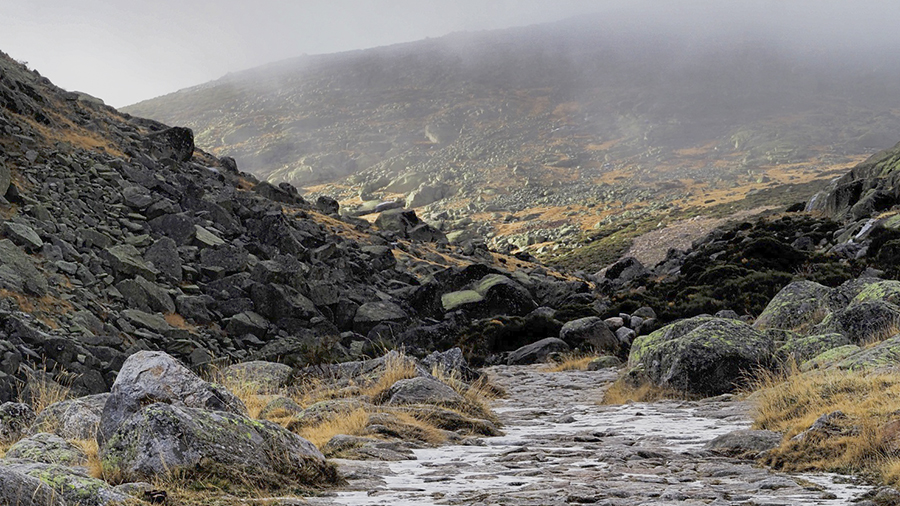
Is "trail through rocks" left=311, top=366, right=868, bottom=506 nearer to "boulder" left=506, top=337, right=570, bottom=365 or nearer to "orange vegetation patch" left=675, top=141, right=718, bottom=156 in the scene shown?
"boulder" left=506, top=337, right=570, bottom=365

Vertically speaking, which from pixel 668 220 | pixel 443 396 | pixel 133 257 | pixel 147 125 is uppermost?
pixel 147 125

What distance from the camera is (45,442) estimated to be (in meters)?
6.35

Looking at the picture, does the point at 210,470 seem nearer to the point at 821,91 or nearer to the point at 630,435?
the point at 630,435

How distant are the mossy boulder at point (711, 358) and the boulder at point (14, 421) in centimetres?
982

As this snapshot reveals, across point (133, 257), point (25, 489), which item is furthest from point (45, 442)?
point (133, 257)

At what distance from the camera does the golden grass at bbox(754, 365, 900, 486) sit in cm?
594

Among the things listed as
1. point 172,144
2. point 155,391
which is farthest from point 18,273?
point 172,144

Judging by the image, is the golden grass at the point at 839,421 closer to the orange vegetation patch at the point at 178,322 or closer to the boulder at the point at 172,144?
the orange vegetation patch at the point at 178,322

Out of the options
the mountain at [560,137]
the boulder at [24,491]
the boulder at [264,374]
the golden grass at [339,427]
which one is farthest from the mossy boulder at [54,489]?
the mountain at [560,137]

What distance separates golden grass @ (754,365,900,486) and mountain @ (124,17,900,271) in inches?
2161

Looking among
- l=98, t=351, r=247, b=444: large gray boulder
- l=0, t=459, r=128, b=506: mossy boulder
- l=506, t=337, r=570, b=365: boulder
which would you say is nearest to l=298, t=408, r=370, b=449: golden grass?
l=98, t=351, r=247, b=444: large gray boulder

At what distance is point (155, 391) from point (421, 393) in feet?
15.9

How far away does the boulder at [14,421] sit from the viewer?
24.8ft

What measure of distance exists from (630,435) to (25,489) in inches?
281
